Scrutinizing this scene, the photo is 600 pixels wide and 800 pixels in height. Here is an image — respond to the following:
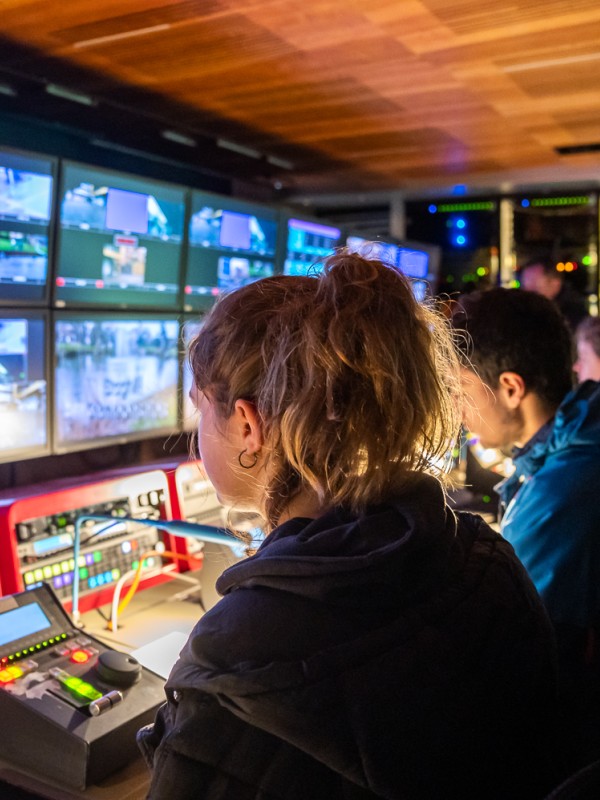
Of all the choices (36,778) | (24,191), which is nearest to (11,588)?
(36,778)

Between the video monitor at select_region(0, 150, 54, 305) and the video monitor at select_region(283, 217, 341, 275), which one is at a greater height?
the video monitor at select_region(283, 217, 341, 275)

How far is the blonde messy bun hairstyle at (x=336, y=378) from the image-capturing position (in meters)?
0.86

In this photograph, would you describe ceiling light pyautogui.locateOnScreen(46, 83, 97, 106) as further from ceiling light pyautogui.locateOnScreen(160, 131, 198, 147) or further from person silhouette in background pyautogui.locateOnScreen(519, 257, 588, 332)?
person silhouette in background pyautogui.locateOnScreen(519, 257, 588, 332)

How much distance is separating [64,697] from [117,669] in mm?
99

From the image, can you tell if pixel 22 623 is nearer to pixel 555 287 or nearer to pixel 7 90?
pixel 7 90

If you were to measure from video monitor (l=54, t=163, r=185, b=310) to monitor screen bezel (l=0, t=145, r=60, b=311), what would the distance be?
0.02m

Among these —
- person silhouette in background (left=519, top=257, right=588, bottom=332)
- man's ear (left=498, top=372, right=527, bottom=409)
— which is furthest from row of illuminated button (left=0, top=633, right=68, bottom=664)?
person silhouette in background (left=519, top=257, right=588, bottom=332)

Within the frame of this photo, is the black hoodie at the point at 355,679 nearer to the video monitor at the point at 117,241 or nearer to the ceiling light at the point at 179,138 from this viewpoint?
the video monitor at the point at 117,241

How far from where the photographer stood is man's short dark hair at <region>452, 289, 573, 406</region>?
1696 mm

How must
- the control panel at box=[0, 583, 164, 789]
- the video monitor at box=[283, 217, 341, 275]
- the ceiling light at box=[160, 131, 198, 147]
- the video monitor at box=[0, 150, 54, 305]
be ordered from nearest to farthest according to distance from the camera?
the control panel at box=[0, 583, 164, 789], the video monitor at box=[0, 150, 54, 305], the ceiling light at box=[160, 131, 198, 147], the video monitor at box=[283, 217, 341, 275]

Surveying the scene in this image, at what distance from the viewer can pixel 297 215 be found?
2.89m

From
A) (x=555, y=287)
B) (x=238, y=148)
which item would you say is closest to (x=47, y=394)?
(x=238, y=148)

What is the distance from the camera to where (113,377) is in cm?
234

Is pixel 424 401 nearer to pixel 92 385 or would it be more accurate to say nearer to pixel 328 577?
pixel 328 577
